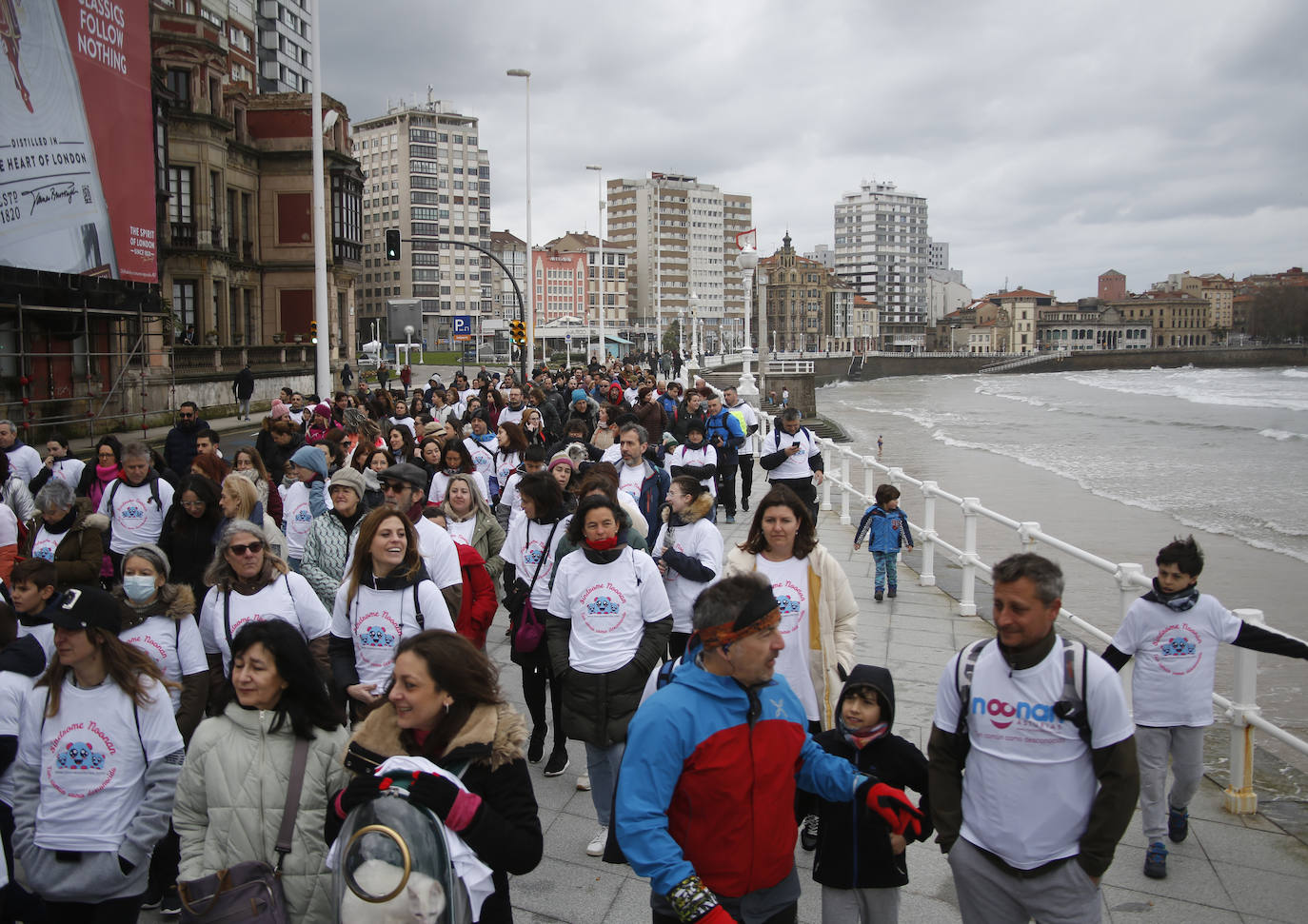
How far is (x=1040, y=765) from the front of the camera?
3.09m

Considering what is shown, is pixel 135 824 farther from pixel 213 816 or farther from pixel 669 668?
pixel 669 668

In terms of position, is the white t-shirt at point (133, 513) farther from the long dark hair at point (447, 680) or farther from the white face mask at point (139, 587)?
the long dark hair at point (447, 680)

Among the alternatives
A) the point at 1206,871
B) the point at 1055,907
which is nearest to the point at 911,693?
the point at 1206,871

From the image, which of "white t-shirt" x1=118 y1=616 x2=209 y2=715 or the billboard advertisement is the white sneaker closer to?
"white t-shirt" x1=118 y1=616 x2=209 y2=715

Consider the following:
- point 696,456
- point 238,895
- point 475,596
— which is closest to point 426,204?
point 696,456

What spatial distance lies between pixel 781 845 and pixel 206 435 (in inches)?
286

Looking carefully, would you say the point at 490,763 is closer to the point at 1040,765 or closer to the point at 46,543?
the point at 1040,765

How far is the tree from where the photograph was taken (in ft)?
461

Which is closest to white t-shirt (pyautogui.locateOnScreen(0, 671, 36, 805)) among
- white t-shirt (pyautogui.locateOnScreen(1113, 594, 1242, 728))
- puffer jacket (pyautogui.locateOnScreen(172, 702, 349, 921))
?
puffer jacket (pyautogui.locateOnScreen(172, 702, 349, 921))

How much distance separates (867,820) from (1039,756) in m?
0.56

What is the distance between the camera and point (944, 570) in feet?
36.8

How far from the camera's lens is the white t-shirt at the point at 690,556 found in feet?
18.0

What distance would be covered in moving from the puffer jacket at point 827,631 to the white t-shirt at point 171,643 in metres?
2.25

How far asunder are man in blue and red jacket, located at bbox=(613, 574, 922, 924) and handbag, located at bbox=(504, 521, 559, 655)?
108 inches
